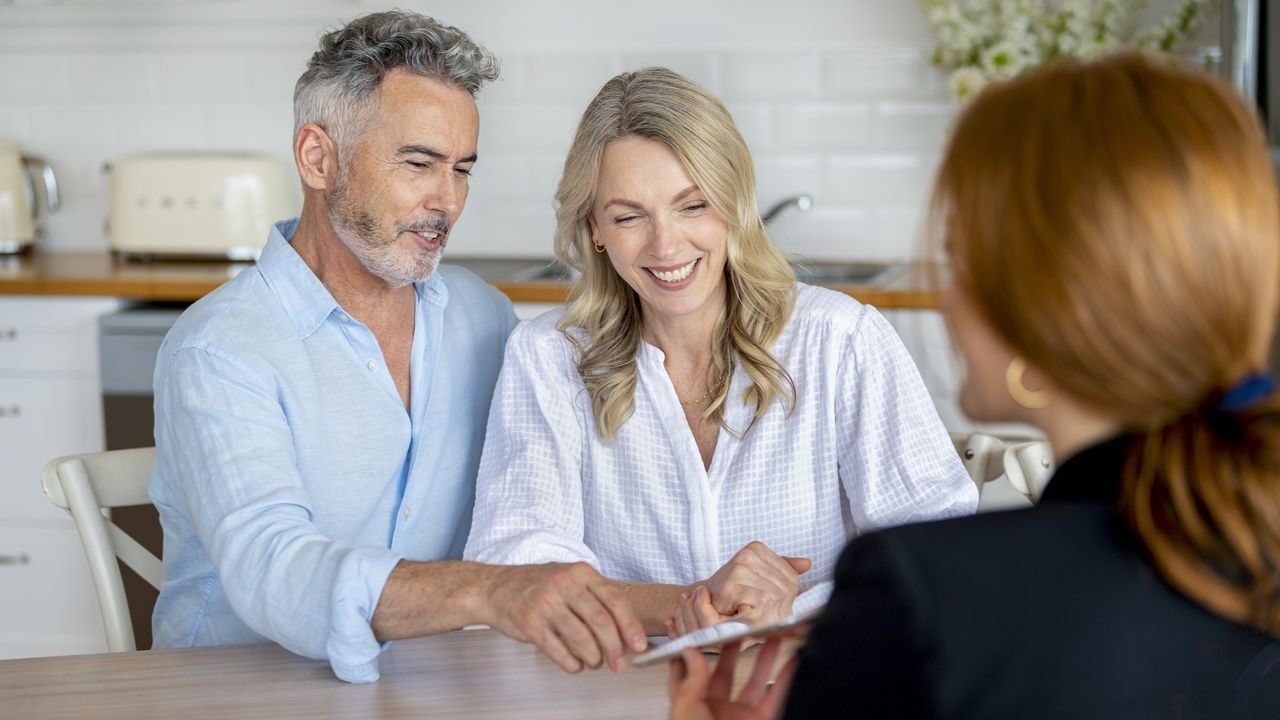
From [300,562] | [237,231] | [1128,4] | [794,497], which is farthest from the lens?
[237,231]

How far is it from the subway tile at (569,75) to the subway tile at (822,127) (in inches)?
19.3

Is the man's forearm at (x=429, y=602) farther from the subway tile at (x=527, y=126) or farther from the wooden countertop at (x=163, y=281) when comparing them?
the subway tile at (x=527, y=126)

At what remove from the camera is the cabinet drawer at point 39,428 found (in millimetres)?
3092

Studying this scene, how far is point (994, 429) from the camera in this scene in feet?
9.49

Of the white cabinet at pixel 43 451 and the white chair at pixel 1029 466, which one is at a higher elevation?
the white chair at pixel 1029 466

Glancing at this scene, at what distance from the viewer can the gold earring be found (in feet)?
2.64

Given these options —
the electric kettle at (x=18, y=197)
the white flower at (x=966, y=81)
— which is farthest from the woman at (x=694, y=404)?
the electric kettle at (x=18, y=197)

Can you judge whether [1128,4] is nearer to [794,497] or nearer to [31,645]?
[794,497]

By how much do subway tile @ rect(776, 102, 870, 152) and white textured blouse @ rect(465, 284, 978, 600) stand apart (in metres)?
1.66

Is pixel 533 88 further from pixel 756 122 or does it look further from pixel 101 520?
pixel 101 520

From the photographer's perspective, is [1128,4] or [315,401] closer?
[315,401]

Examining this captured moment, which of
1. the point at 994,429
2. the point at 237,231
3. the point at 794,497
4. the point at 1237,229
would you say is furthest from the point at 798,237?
the point at 1237,229

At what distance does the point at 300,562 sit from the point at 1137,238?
3.22 ft

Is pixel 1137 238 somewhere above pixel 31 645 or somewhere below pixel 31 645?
above
